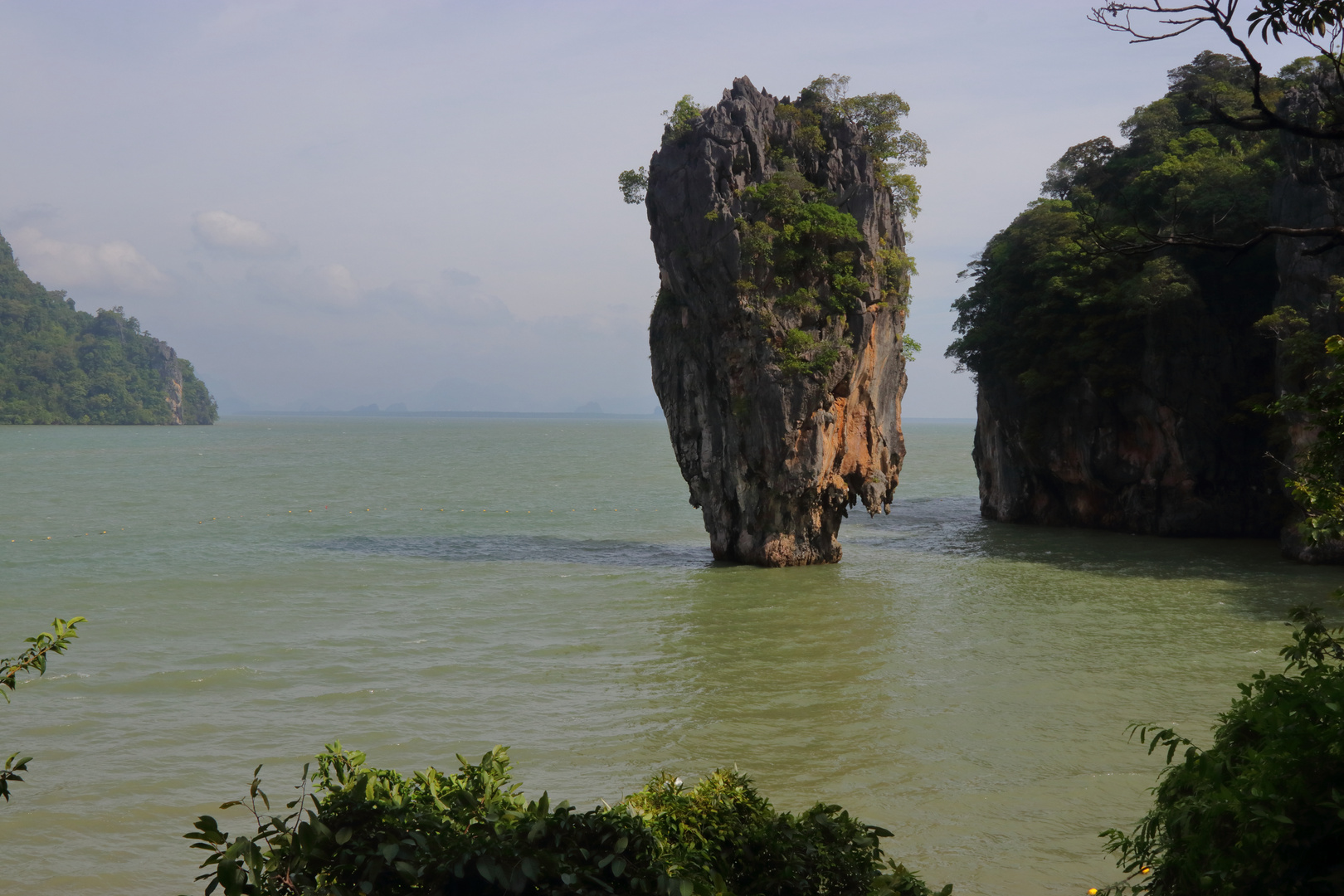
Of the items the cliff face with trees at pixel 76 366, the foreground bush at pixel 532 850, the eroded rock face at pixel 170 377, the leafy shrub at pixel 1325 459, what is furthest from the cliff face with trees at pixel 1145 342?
the eroded rock face at pixel 170 377

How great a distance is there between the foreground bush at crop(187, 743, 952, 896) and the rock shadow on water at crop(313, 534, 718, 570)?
21235 millimetres

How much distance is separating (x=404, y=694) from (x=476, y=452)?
253 feet

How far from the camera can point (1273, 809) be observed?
Answer: 157 inches

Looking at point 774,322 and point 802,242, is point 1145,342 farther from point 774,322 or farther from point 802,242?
point 774,322

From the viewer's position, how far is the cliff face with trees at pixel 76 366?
14062 centimetres

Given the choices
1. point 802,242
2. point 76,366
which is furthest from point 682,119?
point 76,366

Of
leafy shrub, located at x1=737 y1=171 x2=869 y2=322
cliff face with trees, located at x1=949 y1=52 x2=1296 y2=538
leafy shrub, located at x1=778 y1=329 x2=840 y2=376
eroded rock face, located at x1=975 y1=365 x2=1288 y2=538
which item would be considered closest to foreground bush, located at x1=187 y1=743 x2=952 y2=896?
leafy shrub, located at x1=778 y1=329 x2=840 y2=376

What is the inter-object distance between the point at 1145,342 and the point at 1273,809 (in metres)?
29.1

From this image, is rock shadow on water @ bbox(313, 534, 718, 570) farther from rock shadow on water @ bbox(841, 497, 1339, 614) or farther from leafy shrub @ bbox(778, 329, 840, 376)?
rock shadow on water @ bbox(841, 497, 1339, 614)

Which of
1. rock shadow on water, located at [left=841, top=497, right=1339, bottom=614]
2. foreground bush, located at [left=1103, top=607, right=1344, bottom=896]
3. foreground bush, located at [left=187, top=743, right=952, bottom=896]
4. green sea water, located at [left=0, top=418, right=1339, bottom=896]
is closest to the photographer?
foreground bush, located at [left=187, top=743, right=952, bottom=896]

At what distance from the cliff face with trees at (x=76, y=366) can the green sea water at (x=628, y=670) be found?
127 m

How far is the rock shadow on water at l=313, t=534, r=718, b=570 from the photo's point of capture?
27.1 m

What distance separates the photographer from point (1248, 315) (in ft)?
95.0

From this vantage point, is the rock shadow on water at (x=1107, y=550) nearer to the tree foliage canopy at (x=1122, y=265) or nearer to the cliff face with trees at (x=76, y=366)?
the tree foliage canopy at (x=1122, y=265)
